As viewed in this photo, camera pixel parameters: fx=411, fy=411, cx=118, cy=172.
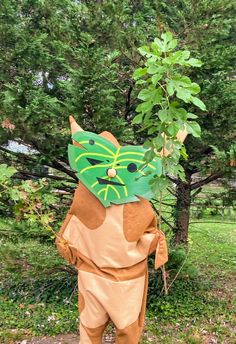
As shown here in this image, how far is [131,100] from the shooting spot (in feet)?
13.7

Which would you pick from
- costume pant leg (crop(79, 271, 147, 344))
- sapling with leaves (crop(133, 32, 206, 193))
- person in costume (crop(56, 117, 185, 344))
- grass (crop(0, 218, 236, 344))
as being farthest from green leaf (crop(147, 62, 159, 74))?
grass (crop(0, 218, 236, 344))

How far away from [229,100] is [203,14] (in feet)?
2.70

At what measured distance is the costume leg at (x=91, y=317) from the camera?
2902 mm

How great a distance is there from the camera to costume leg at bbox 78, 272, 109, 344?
114 inches

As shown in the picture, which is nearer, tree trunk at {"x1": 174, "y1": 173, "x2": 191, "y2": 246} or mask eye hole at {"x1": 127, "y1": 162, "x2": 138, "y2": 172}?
mask eye hole at {"x1": 127, "y1": 162, "x2": 138, "y2": 172}

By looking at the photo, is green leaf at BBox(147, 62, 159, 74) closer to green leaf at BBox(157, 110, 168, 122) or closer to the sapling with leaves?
the sapling with leaves

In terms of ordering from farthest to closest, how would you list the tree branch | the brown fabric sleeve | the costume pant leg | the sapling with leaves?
the tree branch → the brown fabric sleeve → the costume pant leg → the sapling with leaves

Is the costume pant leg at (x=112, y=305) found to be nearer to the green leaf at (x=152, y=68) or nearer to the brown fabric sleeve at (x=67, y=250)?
the brown fabric sleeve at (x=67, y=250)

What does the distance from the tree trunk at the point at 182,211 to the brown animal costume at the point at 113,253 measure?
164 centimetres

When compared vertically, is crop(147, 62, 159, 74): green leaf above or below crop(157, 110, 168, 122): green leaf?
above

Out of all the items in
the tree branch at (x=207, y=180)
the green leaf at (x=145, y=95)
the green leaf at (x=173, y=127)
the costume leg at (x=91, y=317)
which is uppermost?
the green leaf at (x=145, y=95)

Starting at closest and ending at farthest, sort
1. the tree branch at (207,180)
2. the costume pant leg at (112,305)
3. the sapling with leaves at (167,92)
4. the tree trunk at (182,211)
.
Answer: the sapling with leaves at (167,92) < the costume pant leg at (112,305) < the tree branch at (207,180) < the tree trunk at (182,211)

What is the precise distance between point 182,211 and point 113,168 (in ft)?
6.17

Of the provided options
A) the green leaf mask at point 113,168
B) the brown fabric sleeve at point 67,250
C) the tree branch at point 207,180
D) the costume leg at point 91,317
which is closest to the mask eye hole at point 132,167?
the green leaf mask at point 113,168
